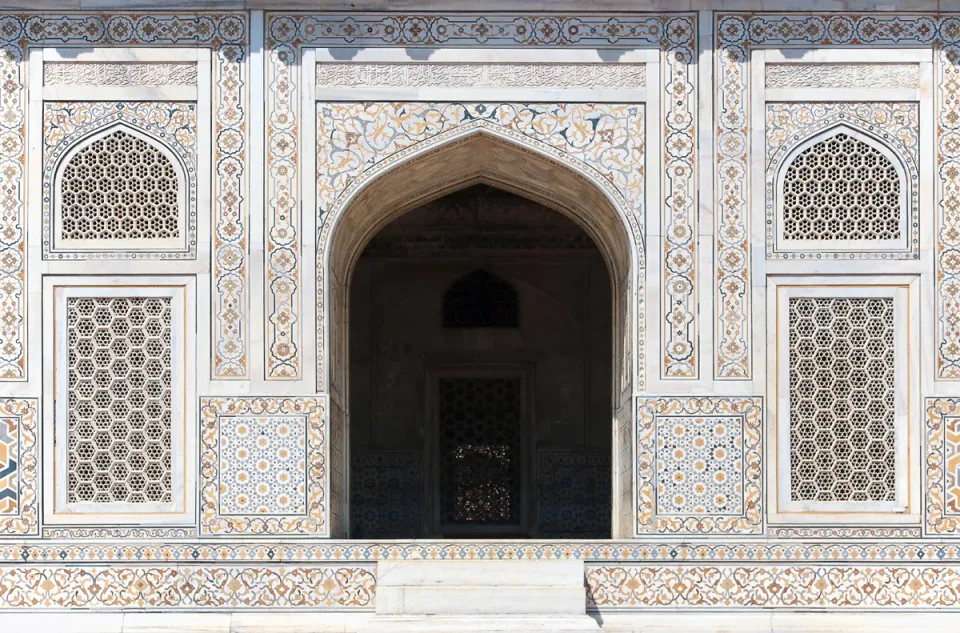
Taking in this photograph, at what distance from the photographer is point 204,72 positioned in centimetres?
903

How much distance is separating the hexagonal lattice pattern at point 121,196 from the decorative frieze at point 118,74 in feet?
1.06

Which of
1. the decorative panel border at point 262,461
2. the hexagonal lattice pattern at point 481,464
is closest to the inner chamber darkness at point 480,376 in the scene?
the hexagonal lattice pattern at point 481,464

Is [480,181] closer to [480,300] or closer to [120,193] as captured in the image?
[120,193]

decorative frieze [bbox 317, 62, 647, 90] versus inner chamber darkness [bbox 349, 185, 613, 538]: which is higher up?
decorative frieze [bbox 317, 62, 647, 90]

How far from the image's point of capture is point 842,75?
29.7 feet

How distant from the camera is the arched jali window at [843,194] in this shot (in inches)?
353

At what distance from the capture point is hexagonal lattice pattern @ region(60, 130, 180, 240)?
898cm

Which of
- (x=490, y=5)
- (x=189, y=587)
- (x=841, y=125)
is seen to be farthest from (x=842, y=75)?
(x=189, y=587)

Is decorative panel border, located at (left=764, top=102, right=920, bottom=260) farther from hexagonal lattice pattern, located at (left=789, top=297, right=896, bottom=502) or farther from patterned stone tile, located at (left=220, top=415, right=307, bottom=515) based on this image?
patterned stone tile, located at (left=220, top=415, right=307, bottom=515)

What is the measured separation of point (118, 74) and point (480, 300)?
4.16 metres

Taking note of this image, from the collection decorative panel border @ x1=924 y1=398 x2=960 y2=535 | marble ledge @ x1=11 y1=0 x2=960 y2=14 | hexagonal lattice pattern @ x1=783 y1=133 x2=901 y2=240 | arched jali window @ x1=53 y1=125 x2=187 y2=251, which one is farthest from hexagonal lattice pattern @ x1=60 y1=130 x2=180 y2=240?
decorative panel border @ x1=924 y1=398 x2=960 y2=535

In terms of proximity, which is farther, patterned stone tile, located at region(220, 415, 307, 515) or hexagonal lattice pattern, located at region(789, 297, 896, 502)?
hexagonal lattice pattern, located at region(789, 297, 896, 502)

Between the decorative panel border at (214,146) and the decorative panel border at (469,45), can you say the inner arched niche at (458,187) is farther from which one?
the decorative panel border at (214,146)

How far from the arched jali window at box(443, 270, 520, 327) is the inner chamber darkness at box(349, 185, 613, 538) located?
0.4 inches
